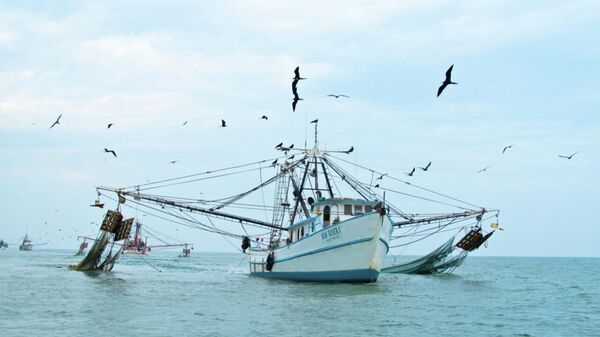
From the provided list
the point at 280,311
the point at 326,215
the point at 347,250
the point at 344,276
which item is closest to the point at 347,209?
the point at 326,215

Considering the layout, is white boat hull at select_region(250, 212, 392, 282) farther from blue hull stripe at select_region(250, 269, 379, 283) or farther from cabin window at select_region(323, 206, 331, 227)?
cabin window at select_region(323, 206, 331, 227)

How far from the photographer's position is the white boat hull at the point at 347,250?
34031 millimetres

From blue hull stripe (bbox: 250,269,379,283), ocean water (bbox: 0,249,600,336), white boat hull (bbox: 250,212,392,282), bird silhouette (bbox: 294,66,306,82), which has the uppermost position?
bird silhouette (bbox: 294,66,306,82)

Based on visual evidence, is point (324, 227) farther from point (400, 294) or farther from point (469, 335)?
point (469, 335)

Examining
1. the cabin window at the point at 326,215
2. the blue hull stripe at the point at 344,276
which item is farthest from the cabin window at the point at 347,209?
the blue hull stripe at the point at 344,276

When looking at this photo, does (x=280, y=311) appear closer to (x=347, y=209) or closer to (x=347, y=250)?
(x=347, y=250)

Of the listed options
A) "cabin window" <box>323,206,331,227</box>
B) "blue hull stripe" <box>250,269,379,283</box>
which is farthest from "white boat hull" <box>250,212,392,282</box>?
"cabin window" <box>323,206,331,227</box>

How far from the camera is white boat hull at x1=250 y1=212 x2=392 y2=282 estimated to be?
34.0m

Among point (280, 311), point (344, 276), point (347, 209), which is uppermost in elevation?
point (347, 209)

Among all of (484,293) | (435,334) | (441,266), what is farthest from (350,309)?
(441,266)

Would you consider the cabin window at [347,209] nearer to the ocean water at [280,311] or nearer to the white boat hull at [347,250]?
the white boat hull at [347,250]

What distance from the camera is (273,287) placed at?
119ft

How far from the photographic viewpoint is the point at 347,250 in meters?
34.6

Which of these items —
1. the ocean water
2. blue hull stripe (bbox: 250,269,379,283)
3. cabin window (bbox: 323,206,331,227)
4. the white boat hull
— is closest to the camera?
the ocean water
